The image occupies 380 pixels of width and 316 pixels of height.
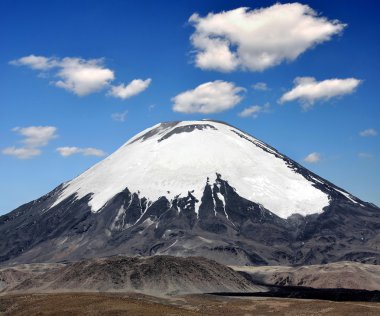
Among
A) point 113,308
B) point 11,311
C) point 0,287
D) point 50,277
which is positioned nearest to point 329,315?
point 113,308

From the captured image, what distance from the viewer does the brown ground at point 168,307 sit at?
9369 centimetres

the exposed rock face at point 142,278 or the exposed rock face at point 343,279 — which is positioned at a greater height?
the exposed rock face at point 142,278

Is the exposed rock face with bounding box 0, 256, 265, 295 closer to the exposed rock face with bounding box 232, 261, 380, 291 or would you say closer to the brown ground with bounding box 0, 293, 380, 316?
the brown ground with bounding box 0, 293, 380, 316

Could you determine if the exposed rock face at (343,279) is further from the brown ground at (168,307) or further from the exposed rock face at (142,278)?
the brown ground at (168,307)

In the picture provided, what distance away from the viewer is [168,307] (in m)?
101

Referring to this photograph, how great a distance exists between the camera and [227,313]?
354ft

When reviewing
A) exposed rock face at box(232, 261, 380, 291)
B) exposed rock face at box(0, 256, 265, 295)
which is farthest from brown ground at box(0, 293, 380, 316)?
exposed rock face at box(232, 261, 380, 291)

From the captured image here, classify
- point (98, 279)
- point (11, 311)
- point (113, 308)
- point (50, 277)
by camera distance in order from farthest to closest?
point (50, 277) < point (98, 279) < point (11, 311) < point (113, 308)

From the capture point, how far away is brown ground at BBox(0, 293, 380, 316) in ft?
307

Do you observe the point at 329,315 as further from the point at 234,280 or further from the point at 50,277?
the point at 50,277

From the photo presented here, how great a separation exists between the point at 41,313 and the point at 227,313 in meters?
35.5

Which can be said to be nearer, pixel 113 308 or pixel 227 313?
pixel 113 308

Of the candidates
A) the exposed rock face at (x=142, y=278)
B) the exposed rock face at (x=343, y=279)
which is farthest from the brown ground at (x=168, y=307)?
the exposed rock face at (x=343, y=279)

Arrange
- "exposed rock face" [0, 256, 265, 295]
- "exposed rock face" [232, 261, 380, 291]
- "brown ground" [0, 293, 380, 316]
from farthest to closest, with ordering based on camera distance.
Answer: "exposed rock face" [232, 261, 380, 291] → "exposed rock face" [0, 256, 265, 295] → "brown ground" [0, 293, 380, 316]
